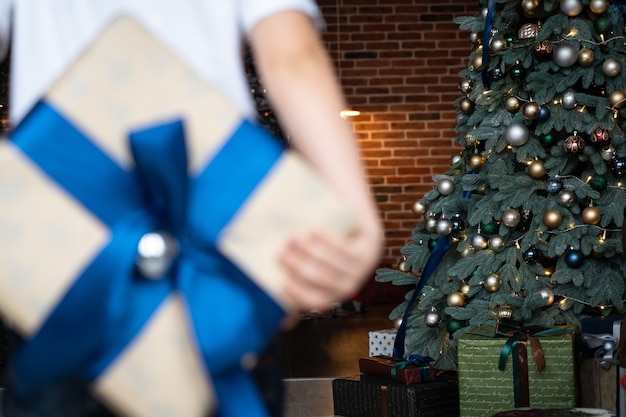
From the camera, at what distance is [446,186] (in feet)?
13.1

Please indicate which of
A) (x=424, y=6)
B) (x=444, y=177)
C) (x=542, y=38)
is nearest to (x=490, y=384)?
(x=444, y=177)

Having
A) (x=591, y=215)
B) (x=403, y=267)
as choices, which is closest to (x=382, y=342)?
(x=403, y=267)

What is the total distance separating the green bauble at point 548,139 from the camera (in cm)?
376

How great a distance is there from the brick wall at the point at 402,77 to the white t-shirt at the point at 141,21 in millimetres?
7640

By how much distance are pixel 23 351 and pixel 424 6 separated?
808 cm

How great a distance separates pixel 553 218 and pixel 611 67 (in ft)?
2.12

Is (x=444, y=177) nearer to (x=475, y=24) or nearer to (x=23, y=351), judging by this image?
(x=475, y=24)

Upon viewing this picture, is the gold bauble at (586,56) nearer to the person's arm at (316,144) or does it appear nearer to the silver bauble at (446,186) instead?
the silver bauble at (446,186)

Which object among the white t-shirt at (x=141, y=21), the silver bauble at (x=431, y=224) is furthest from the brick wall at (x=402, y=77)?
the white t-shirt at (x=141, y=21)

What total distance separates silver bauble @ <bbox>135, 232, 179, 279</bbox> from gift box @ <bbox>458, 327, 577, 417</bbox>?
119 inches

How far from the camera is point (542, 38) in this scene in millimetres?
3732

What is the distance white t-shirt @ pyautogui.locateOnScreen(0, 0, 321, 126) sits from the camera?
0.62 meters

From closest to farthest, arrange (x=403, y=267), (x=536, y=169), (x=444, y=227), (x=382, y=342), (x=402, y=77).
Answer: (x=536, y=169) < (x=444, y=227) < (x=403, y=267) < (x=382, y=342) < (x=402, y=77)

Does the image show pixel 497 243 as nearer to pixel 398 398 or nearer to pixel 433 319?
pixel 433 319
